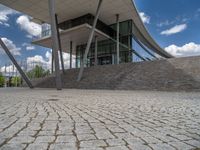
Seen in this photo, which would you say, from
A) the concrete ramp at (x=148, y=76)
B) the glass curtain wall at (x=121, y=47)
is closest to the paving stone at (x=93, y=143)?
the concrete ramp at (x=148, y=76)

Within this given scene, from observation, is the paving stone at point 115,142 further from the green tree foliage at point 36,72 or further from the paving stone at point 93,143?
the green tree foliage at point 36,72

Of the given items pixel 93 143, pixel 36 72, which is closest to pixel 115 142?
pixel 93 143

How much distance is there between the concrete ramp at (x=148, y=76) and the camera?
15545mm

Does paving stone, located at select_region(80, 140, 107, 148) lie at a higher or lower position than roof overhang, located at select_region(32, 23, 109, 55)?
lower

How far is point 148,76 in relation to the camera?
18469mm

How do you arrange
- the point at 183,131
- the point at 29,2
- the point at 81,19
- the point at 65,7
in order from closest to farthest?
the point at 183,131 < the point at 29,2 < the point at 65,7 < the point at 81,19

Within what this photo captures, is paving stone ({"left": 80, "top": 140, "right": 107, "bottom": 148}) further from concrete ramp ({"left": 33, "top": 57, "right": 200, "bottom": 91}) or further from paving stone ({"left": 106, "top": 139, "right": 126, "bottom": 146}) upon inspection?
concrete ramp ({"left": 33, "top": 57, "right": 200, "bottom": 91})

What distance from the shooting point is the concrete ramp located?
15545 mm

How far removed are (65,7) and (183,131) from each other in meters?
28.6

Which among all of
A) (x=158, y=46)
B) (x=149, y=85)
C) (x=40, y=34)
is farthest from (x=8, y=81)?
(x=149, y=85)

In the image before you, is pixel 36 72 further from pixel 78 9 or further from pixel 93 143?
pixel 93 143

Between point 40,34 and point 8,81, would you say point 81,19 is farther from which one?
point 8,81

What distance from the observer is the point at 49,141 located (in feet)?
8.41

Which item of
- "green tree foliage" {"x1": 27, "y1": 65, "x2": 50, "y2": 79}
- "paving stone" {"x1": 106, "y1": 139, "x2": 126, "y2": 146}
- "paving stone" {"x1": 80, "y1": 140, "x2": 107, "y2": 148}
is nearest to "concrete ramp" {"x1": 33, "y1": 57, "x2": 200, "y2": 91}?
"paving stone" {"x1": 106, "y1": 139, "x2": 126, "y2": 146}
